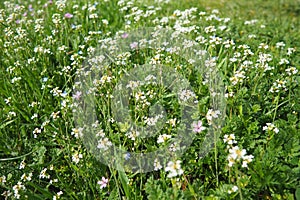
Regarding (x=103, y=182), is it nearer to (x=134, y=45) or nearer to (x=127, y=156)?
(x=127, y=156)

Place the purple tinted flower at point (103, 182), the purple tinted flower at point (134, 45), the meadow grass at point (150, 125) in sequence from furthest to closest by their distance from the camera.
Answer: the purple tinted flower at point (134, 45) → the purple tinted flower at point (103, 182) → the meadow grass at point (150, 125)

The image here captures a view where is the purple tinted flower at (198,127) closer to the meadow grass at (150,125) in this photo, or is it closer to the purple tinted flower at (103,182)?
the meadow grass at (150,125)

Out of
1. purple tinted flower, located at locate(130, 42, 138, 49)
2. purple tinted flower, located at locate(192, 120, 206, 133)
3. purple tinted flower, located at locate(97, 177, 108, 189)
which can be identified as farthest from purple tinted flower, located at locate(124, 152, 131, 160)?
purple tinted flower, located at locate(130, 42, 138, 49)

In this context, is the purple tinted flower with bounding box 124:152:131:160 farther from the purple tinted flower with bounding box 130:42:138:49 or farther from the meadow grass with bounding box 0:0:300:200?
the purple tinted flower with bounding box 130:42:138:49

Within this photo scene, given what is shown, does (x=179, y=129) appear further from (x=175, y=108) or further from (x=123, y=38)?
(x=123, y=38)

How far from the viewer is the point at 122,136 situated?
Result: 7.35ft

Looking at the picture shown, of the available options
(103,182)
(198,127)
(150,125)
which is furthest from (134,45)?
(103,182)

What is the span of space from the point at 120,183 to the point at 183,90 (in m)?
0.81

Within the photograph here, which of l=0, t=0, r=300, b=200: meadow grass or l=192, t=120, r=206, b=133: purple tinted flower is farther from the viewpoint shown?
l=192, t=120, r=206, b=133: purple tinted flower

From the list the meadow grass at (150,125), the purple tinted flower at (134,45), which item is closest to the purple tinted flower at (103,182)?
the meadow grass at (150,125)

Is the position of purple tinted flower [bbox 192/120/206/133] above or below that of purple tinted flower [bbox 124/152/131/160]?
above

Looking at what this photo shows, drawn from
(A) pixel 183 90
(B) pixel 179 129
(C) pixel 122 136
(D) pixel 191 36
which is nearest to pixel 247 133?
(B) pixel 179 129

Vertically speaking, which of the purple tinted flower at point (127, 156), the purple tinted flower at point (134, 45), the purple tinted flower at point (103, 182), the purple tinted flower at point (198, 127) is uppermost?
the purple tinted flower at point (134, 45)

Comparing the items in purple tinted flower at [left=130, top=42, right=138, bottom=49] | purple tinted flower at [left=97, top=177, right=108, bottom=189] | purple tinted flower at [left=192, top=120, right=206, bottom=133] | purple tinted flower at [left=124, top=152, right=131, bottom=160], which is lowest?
purple tinted flower at [left=97, top=177, right=108, bottom=189]
